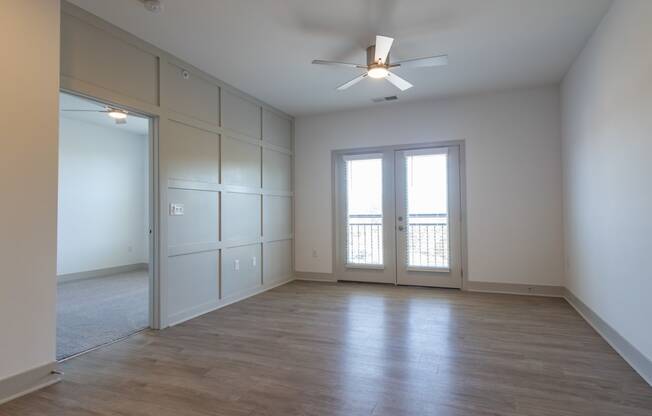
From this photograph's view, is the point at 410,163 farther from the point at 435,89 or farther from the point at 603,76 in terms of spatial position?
the point at 603,76

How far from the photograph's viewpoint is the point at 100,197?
674 centimetres

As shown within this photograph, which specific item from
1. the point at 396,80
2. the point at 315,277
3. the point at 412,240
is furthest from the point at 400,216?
the point at 396,80

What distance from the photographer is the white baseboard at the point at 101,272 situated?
6051mm

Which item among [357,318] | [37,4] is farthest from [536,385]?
[37,4]

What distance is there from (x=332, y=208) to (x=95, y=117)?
A: 4.51 metres

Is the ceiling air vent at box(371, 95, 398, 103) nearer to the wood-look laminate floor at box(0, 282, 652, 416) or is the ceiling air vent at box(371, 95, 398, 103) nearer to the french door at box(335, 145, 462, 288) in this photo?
the french door at box(335, 145, 462, 288)

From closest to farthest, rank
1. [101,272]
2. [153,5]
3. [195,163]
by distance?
[153,5] → [195,163] → [101,272]

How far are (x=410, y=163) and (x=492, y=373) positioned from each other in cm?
356

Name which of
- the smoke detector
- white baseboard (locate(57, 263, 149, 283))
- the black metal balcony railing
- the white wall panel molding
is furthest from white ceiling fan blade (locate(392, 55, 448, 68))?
white baseboard (locate(57, 263, 149, 283))

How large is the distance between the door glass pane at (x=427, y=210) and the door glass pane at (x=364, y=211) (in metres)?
0.48

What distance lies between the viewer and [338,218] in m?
5.98

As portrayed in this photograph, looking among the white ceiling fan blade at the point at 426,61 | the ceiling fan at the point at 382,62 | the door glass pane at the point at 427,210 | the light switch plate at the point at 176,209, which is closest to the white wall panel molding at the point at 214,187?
the light switch plate at the point at 176,209

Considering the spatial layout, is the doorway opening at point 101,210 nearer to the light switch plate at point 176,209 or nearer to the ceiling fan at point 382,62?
the light switch plate at point 176,209

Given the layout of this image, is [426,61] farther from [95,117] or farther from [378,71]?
[95,117]
